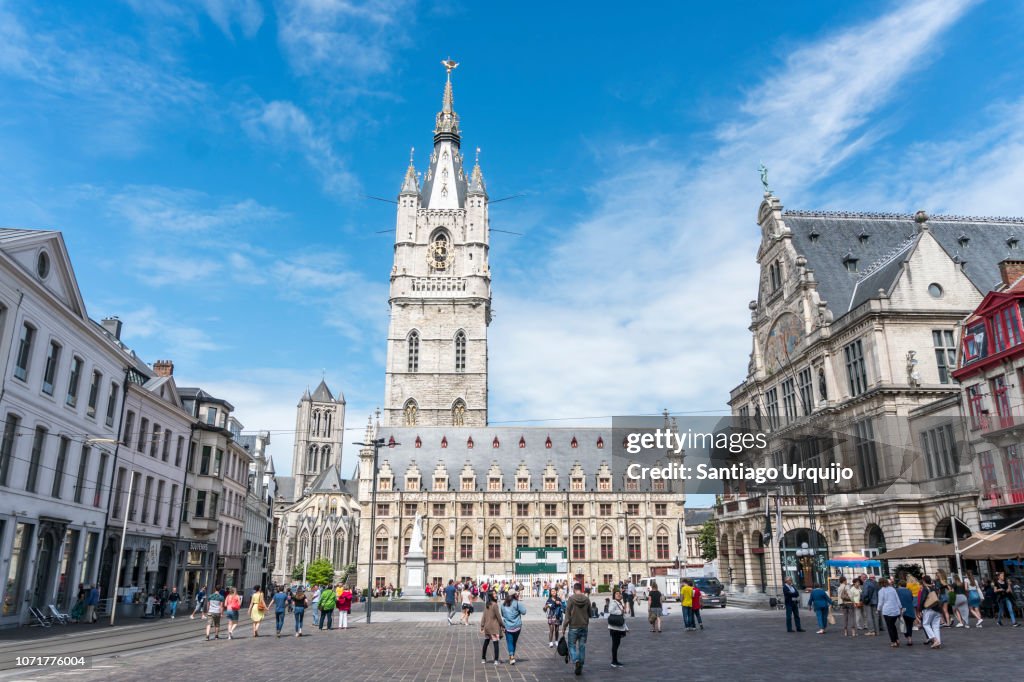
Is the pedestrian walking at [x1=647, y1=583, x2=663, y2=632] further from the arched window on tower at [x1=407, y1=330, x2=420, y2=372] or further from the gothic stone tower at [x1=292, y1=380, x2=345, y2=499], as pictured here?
the gothic stone tower at [x1=292, y1=380, x2=345, y2=499]

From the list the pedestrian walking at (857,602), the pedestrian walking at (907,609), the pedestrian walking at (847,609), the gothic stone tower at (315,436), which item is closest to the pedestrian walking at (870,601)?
the pedestrian walking at (857,602)

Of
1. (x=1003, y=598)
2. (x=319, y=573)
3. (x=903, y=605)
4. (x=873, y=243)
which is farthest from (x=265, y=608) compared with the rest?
(x=319, y=573)

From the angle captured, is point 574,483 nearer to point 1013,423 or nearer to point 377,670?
point 1013,423

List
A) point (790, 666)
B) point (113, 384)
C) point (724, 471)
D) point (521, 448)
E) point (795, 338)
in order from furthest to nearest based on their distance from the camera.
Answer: point (521, 448) < point (724, 471) < point (795, 338) < point (113, 384) < point (790, 666)

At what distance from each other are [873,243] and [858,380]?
11.7 meters

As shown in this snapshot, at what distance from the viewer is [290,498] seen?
432 ft

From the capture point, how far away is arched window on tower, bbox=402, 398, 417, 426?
8038cm

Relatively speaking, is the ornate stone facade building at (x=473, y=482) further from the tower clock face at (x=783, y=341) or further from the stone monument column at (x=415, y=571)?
the tower clock face at (x=783, y=341)

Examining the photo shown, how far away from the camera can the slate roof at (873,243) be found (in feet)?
126

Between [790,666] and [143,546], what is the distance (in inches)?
1113

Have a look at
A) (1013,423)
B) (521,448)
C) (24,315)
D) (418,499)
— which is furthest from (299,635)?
(521,448)

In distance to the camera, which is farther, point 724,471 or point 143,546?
point 724,471

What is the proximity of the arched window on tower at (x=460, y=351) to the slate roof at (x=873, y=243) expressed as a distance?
47225mm

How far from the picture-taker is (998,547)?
2116cm
